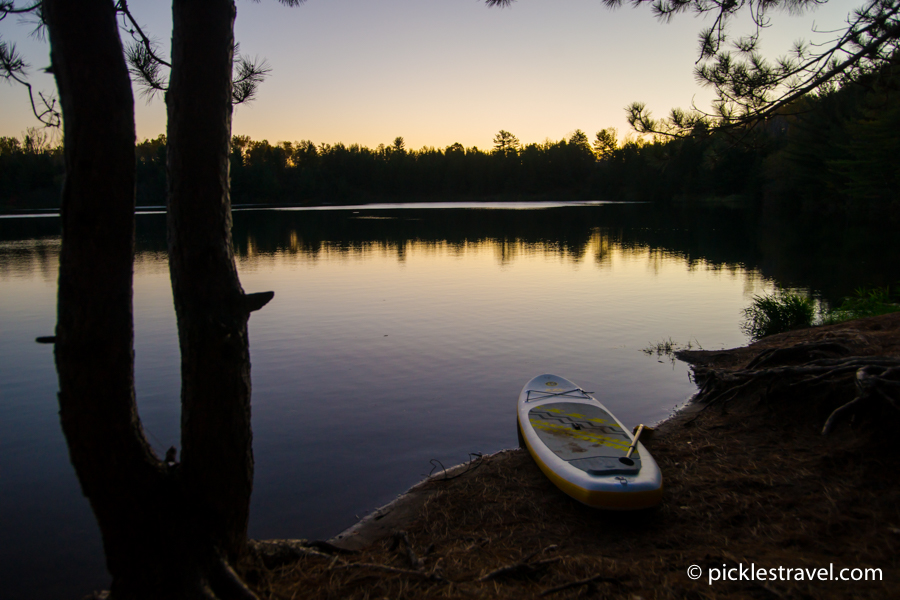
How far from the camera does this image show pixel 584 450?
16.2ft

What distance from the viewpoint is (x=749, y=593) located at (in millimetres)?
2859

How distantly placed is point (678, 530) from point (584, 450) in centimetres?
114

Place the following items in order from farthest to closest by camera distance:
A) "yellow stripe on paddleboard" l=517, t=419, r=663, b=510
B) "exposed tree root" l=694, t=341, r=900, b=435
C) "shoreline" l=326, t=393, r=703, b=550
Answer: "shoreline" l=326, t=393, r=703, b=550 → "exposed tree root" l=694, t=341, r=900, b=435 → "yellow stripe on paddleboard" l=517, t=419, r=663, b=510

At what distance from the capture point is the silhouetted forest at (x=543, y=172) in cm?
3594

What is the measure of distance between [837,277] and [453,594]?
1882 cm

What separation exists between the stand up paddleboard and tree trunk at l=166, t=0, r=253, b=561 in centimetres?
266

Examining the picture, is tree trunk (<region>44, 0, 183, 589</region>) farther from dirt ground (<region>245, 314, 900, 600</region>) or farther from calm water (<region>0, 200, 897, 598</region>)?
calm water (<region>0, 200, 897, 598</region>)

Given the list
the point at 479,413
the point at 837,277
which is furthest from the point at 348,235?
the point at 479,413

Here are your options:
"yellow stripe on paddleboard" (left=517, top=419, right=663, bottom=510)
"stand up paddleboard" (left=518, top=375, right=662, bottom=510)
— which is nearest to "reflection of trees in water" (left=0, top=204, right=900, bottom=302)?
"stand up paddleboard" (left=518, top=375, right=662, bottom=510)

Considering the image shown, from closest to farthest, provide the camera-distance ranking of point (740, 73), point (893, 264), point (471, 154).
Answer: point (740, 73) → point (893, 264) → point (471, 154)

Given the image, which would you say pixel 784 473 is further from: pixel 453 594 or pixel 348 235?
pixel 348 235

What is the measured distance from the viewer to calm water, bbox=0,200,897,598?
5406 millimetres

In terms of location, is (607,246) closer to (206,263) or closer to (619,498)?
(619,498)

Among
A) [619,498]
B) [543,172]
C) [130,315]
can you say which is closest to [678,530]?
[619,498]
